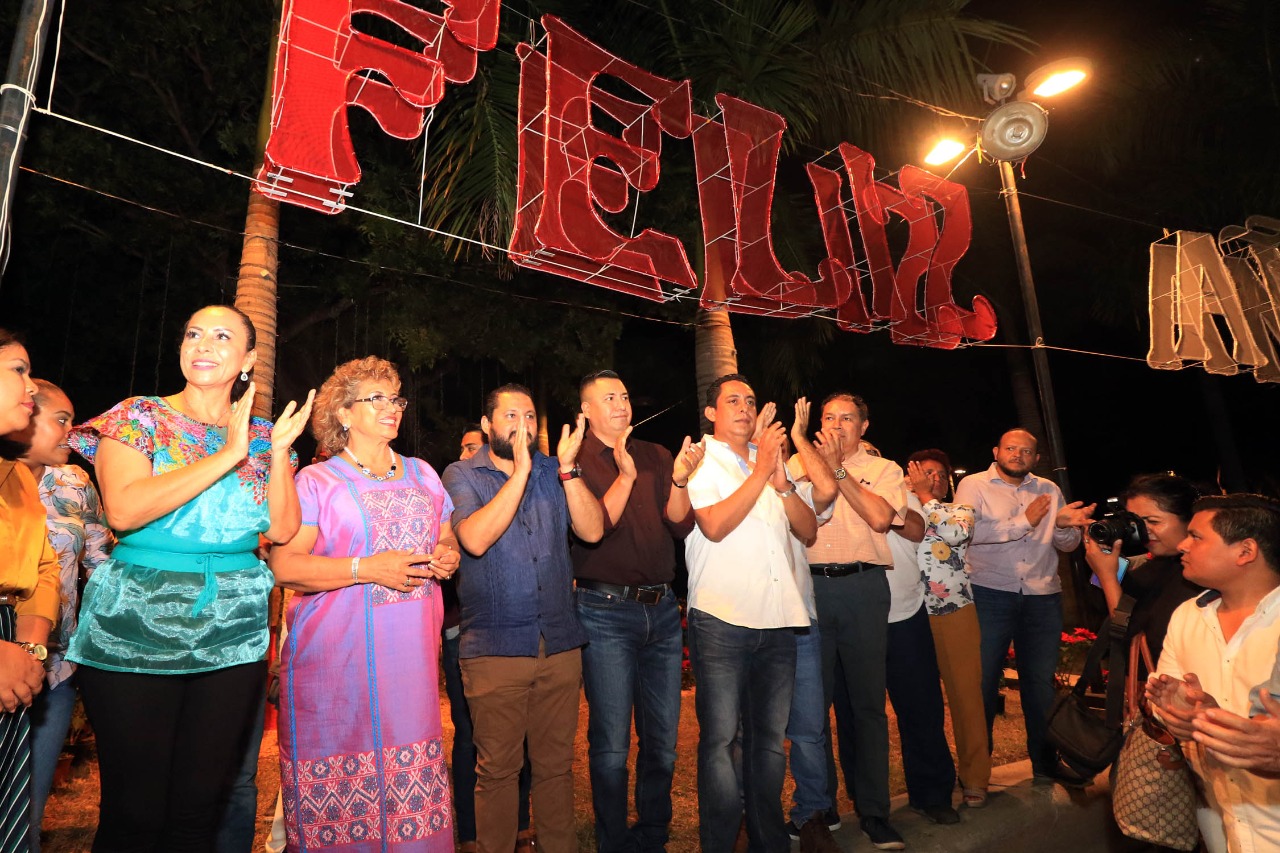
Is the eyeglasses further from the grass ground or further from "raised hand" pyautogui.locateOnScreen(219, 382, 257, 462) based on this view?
the grass ground

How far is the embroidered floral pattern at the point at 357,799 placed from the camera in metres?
3.00

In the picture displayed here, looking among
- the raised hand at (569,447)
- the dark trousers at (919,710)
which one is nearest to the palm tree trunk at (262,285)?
the raised hand at (569,447)

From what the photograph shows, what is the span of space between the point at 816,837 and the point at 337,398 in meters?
2.95

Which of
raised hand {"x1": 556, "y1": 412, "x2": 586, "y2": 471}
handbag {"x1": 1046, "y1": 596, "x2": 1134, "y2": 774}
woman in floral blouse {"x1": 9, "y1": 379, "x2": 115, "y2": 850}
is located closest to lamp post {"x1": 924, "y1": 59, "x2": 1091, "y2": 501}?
handbag {"x1": 1046, "y1": 596, "x2": 1134, "y2": 774}

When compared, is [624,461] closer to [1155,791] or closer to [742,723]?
[742,723]

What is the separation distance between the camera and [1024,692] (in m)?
5.47

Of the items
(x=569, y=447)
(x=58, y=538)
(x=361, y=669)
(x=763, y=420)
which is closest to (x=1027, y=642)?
(x=763, y=420)

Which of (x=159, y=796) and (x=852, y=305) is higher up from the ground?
(x=852, y=305)

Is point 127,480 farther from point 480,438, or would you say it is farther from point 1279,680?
point 1279,680

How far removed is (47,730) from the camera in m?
3.34

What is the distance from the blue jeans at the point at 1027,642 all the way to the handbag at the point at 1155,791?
1.70m

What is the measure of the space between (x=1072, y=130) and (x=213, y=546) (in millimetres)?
13906

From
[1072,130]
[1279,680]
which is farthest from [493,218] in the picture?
[1072,130]

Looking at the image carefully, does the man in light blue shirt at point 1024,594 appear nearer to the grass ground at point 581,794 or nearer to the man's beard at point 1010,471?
the man's beard at point 1010,471
